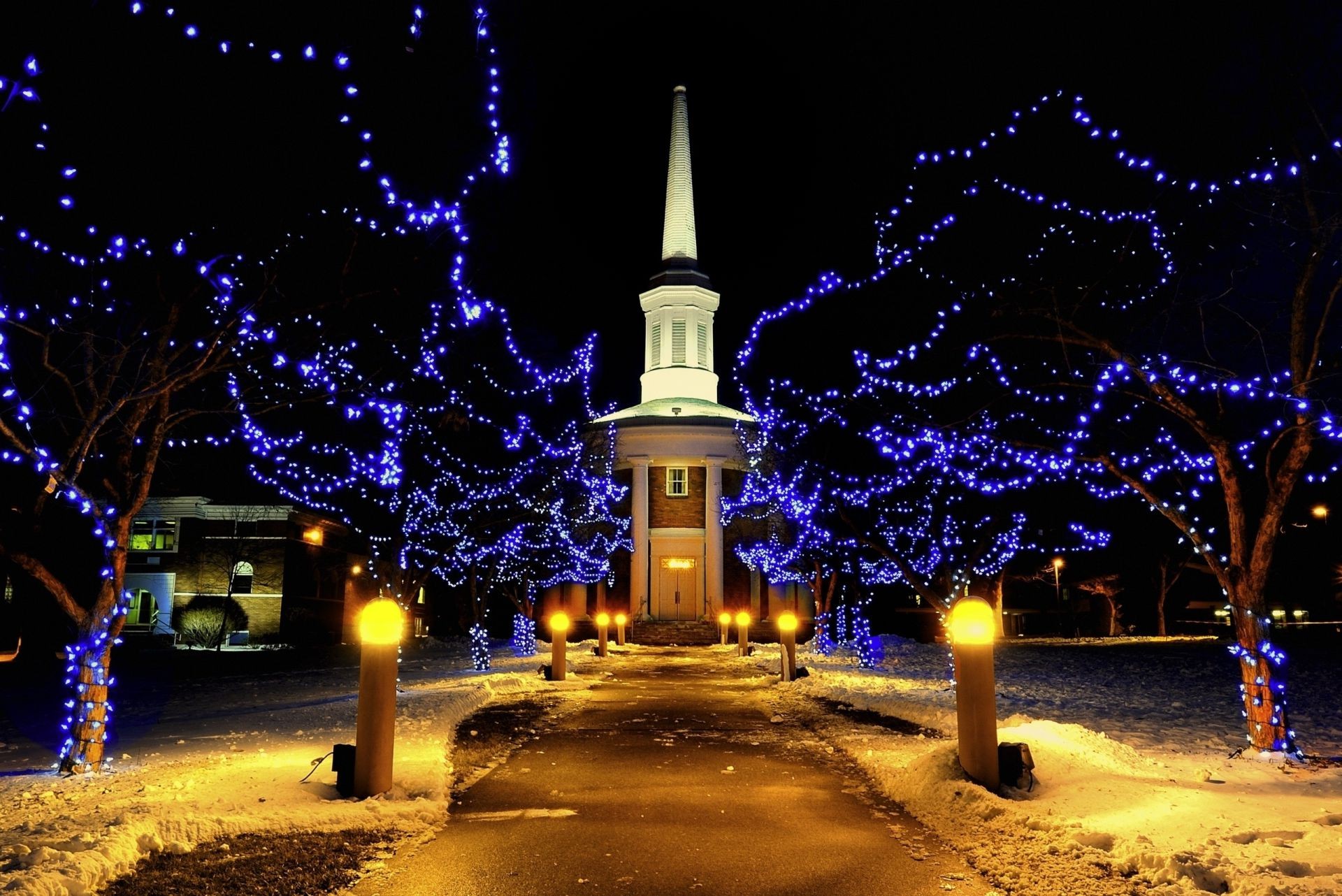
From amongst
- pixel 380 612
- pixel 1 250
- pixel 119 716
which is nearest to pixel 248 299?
pixel 1 250

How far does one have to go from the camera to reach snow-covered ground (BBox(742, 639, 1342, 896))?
539cm

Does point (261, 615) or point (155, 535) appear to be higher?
point (155, 535)

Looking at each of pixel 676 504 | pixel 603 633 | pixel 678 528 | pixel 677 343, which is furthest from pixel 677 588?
pixel 603 633

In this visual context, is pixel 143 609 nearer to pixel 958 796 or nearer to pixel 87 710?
pixel 87 710

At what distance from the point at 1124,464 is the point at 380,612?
8.47 m

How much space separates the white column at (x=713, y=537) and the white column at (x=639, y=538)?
2.74 meters

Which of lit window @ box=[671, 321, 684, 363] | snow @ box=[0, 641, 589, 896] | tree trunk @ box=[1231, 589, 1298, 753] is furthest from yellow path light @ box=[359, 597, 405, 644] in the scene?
lit window @ box=[671, 321, 684, 363]

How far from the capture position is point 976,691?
7.70 m

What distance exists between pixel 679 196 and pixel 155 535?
29899mm

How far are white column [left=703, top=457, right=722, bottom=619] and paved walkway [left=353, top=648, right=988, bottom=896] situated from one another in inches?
1346

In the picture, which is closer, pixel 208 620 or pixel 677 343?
pixel 208 620

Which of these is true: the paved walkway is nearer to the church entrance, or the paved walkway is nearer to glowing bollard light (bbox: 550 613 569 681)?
glowing bollard light (bbox: 550 613 569 681)

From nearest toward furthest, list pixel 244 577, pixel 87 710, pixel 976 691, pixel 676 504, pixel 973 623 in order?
1. pixel 976 691
2. pixel 973 623
3. pixel 87 710
4. pixel 244 577
5. pixel 676 504

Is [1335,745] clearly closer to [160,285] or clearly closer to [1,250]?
[160,285]
